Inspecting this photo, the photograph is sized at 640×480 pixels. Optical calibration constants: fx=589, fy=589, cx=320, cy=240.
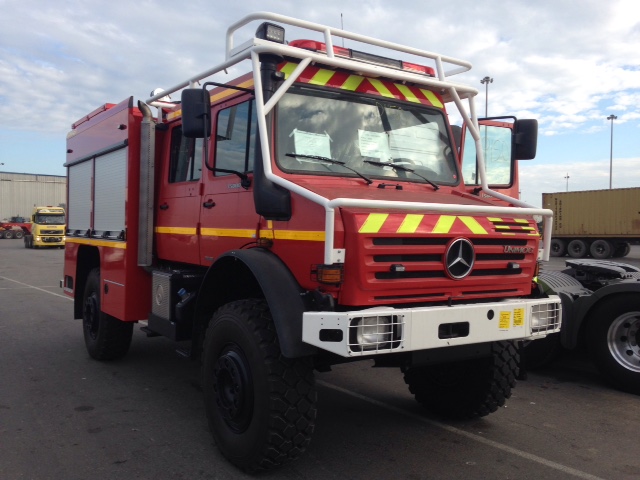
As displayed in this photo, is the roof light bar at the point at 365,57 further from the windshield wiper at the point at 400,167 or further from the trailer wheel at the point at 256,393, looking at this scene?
the trailer wheel at the point at 256,393

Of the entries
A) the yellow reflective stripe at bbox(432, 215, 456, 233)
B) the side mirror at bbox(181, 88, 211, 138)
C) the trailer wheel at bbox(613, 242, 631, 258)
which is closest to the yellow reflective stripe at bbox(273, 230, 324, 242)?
the yellow reflective stripe at bbox(432, 215, 456, 233)

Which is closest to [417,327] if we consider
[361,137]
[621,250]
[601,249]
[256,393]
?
[256,393]

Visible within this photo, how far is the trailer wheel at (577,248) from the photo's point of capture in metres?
28.5

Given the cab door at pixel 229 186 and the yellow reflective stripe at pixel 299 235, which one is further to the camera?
the cab door at pixel 229 186

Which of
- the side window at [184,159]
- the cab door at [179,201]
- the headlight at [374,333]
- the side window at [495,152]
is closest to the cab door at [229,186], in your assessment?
the cab door at [179,201]

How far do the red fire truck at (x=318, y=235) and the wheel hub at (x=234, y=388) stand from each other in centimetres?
2

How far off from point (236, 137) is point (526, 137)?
8.06 feet

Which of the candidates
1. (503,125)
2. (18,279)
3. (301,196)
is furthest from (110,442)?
(18,279)

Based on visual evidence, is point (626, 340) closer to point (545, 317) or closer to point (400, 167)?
point (545, 317)

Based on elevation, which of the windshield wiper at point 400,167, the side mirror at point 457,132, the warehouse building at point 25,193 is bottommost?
the windshield wiper at point 400,167

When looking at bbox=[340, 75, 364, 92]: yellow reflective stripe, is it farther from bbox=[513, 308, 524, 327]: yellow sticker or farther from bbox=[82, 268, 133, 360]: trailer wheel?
bbox=[82, 268, 133, 360]: trailer wheel

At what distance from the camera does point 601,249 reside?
27875 mm

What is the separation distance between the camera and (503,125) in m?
5.44

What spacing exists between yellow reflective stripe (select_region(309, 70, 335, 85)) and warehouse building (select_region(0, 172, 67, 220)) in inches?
2374
